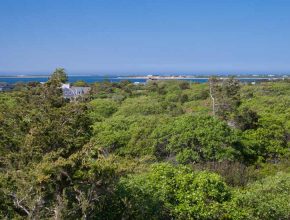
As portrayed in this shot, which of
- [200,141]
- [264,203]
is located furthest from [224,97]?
[264,203]

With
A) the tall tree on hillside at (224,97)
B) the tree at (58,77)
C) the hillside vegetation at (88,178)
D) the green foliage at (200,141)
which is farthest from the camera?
the tall tree on hillside at (224,97)

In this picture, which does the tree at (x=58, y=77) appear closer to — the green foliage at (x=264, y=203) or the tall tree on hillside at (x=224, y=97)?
the green foliage at (x=264, y=203)

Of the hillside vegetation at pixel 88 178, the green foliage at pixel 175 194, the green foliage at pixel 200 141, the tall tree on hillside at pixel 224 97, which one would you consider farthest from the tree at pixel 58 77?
the tall tree on hillside at pixel 224 97

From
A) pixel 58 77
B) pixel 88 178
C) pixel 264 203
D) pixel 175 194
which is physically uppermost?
pixel 58 77

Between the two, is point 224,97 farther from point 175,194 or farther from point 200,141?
point 175,194

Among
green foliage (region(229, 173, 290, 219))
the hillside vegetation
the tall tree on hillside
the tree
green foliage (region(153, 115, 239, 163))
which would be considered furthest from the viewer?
the tall tree on hillside

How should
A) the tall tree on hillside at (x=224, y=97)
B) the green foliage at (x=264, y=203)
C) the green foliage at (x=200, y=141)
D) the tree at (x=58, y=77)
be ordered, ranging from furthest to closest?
the tall tree on hillside at (x=224, y=97) < the green foliage at (x=200, y=141) < the green foliage at (x=264, y=203) < the tree at (x=58, y=77)

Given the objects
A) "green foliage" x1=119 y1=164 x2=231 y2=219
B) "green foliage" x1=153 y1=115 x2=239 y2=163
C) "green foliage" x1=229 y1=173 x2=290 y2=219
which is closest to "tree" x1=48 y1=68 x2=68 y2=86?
"green foliage" x1=119 y1=164 x2=231 y2=219

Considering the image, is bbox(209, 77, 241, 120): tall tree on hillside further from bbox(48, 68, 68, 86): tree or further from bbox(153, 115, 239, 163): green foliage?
bbox(48, 68, 68, 86): tree

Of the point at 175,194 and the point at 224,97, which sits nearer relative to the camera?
the point at 175,194

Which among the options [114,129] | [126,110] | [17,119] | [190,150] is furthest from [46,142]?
[126,110]

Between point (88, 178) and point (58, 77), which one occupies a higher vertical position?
point (58, 77)
